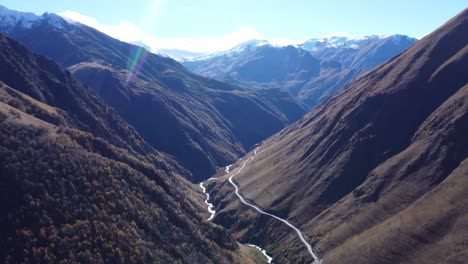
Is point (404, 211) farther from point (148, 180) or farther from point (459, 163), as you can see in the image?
point (148, 180)

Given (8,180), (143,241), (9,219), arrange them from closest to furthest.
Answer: (9,219) → (8,180) → (143,241)

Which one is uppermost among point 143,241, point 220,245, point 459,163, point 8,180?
point 459,163

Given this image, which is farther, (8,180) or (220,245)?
(220,245)

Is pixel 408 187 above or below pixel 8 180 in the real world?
above

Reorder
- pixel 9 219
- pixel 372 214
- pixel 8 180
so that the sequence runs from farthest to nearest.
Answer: pixel 372 214 → pixel 8 180 → pixel 9 219

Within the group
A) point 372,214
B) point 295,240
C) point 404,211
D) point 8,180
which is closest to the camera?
point 8,180

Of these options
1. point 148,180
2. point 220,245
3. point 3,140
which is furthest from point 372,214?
point 3,140

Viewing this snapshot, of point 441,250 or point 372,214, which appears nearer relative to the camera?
point 441,250

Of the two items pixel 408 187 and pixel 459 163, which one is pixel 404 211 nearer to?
pixel 408 187

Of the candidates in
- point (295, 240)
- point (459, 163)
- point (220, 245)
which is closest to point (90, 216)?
point (220, 245)
